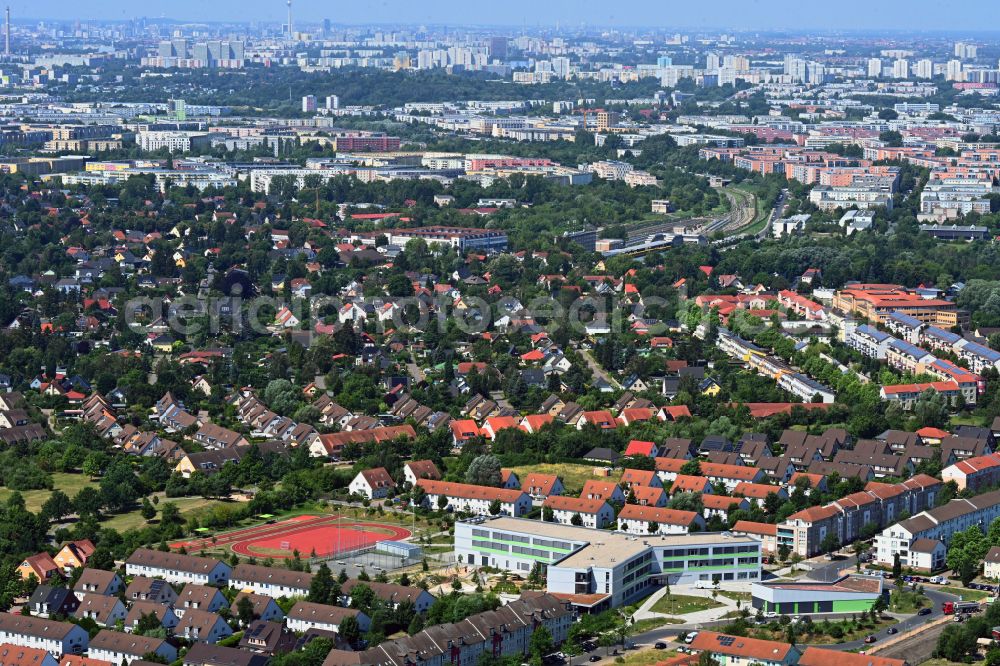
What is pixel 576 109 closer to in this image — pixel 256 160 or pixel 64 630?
pixel 256 160

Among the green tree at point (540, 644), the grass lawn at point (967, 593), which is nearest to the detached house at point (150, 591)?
the green tree at point (540, 644)

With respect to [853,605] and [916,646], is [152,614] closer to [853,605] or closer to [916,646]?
[853,605]

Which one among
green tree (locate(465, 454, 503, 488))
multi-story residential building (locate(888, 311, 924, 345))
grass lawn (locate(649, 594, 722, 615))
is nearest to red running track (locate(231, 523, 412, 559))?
green tree (locate(465, 454, 503, 488))

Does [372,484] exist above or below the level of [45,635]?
below

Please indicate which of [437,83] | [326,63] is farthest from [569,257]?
[326,63]

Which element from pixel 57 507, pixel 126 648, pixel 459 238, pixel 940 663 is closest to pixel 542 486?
pixel 57 507

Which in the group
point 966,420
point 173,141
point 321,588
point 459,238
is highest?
point 321,588

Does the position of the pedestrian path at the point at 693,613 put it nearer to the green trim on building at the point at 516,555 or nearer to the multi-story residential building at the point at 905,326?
the green trim on building at the point at 516,555
